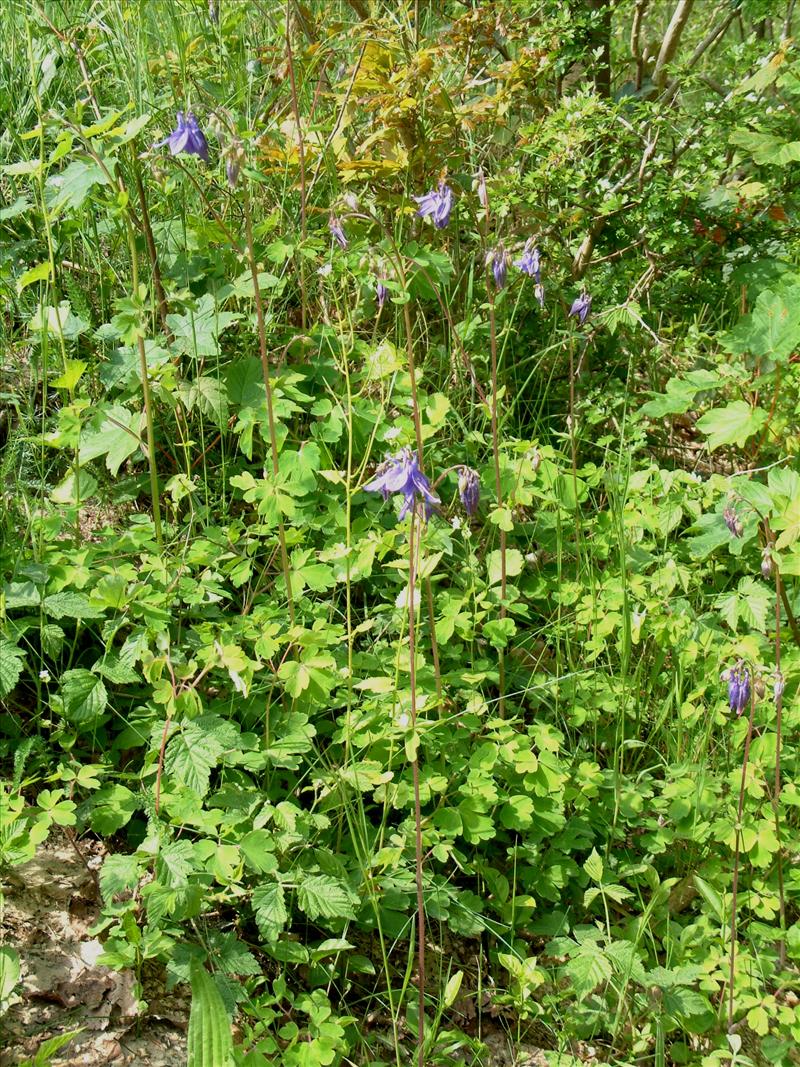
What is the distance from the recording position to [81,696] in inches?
80.0

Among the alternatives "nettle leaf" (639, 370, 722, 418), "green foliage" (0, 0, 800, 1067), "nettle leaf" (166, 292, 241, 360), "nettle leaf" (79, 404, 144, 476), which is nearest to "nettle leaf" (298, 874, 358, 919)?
"green foliage" (0, 0, 800, 1067)

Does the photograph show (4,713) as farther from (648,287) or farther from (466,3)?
(466,3)

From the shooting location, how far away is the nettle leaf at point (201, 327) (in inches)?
102

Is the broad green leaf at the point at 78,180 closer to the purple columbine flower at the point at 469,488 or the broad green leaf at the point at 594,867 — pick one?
the purple columbine flower at the point at 469,488

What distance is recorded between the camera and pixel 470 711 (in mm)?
2182

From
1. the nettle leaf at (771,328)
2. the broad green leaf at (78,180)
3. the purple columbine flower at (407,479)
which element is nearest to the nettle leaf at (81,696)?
the purple columbine flower at (407,479)

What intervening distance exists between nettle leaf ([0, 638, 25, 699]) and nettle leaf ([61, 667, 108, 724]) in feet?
0.32

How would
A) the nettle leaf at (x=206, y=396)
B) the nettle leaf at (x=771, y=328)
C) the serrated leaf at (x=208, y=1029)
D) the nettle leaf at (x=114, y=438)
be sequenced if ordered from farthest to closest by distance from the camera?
the nettle leaf at (x=771, y=328), the nettle leaf at (x=206, y=396), the nettle leaf at (x=114, y=438), the serrated leaf at (x=208, y=1029)

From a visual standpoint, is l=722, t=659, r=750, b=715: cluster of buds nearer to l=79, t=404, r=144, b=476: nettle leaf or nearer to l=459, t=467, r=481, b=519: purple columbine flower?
Answer: l=459, t=467, r=481, b=519: purple columbine flower

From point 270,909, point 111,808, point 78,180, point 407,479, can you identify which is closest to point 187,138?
point 78,180

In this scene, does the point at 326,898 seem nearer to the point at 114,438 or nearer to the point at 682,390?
the point at 114,438

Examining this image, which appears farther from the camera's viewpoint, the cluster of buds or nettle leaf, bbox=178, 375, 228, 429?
nettle leaf, bbox=178, 375, 228, 429

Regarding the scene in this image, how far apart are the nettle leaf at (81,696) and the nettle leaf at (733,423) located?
180 cm

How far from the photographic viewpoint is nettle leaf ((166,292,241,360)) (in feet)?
8.48
